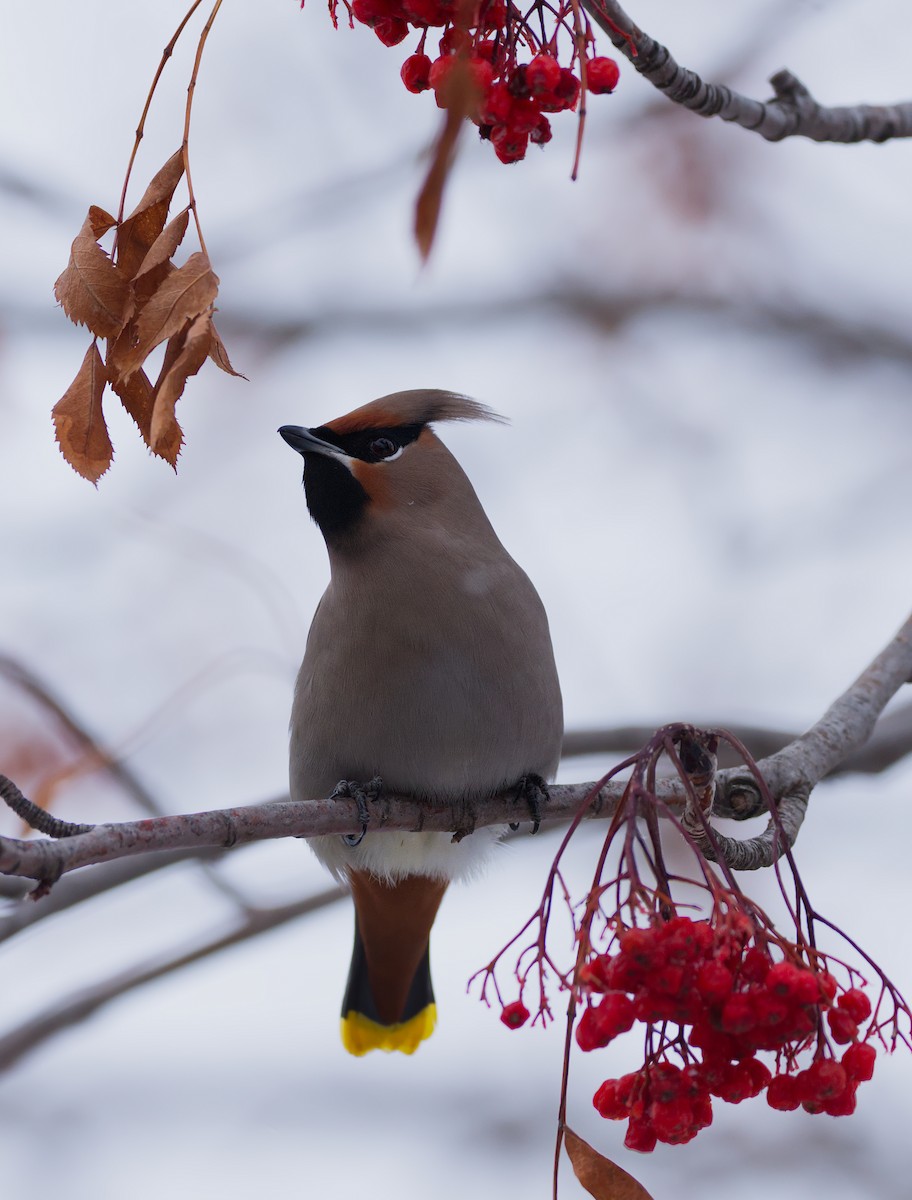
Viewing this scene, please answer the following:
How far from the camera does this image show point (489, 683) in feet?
12.0

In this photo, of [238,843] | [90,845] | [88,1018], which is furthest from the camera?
[88,1018]

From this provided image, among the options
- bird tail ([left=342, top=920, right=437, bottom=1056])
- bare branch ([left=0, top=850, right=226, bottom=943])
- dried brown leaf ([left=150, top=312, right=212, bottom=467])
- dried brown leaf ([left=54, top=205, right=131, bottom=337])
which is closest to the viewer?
dried brown leaf ([left=150, top=312, right=212, bottom=467])

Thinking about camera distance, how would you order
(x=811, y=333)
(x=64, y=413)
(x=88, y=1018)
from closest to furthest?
(x=64, y=413), (x=88, y=1018), (x=811, y=333)

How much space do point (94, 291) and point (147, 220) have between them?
0.55 ft

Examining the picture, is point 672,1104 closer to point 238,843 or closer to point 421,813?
point 238,843

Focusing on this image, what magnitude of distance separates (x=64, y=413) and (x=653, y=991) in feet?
4.05

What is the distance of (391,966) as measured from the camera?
4.40m

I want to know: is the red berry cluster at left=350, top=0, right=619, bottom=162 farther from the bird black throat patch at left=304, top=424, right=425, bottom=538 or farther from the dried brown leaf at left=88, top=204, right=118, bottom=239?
the bird black throat patch at left=304, top=424, right=425, bottom=538

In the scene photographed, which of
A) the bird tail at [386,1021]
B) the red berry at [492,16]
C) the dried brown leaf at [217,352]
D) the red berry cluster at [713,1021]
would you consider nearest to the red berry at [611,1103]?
the red berry cluster at [713,1021]

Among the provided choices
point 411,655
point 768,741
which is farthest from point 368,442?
point 768,741

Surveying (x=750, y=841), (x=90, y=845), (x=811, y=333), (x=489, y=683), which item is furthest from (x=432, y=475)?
(x=811, y=333)

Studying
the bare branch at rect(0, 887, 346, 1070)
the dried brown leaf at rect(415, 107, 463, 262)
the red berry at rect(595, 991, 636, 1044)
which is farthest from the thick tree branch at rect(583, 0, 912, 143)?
the bare branch at rect(0, 887, 346, 1070)

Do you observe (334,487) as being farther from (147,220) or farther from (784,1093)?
(784,1093)

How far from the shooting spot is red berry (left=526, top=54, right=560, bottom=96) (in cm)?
220
